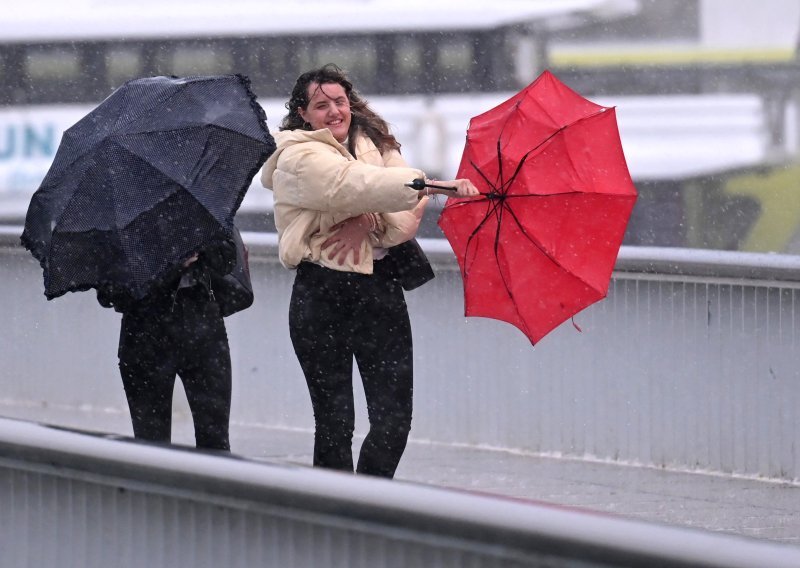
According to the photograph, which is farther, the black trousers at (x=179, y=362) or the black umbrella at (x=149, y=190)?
the black trousers at (x=179, y=362)

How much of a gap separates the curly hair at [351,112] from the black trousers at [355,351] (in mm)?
389

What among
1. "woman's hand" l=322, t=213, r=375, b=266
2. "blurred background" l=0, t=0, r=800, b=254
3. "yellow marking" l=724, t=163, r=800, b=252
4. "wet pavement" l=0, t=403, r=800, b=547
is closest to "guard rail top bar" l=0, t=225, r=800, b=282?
"wet pavement" l=0, t=403, r=800, b=547

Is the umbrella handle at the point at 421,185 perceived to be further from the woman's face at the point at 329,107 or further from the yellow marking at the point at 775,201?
the yellow marking at the point at 775,201

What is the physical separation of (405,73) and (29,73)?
537cm

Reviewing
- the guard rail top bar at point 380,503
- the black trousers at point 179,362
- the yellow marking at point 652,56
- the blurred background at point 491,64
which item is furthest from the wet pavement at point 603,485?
the yellow marking at point 652,56

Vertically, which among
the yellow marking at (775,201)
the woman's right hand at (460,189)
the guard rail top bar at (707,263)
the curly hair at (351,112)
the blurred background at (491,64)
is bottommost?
the guard rail top bar at (707,263)

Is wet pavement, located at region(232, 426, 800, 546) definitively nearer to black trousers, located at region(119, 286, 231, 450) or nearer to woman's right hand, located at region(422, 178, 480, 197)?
black trousers, located at region(119, 286, 231, 450)

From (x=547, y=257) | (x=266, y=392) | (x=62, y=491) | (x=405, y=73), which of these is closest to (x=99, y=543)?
(x=62, y=491)

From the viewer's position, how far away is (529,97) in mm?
4992

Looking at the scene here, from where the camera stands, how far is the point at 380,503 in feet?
9.38

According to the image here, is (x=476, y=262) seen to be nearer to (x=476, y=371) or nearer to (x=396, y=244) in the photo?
(x=396, y=244)

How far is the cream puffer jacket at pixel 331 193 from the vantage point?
4477 millimetres

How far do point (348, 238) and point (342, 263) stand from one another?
0.08m

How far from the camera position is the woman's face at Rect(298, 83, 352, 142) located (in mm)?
4699
